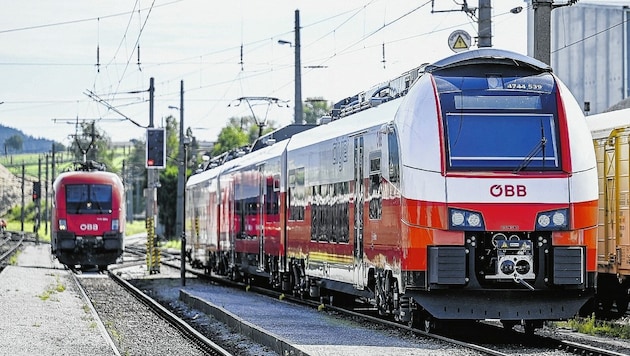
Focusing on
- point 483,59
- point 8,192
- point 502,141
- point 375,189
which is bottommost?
point 375,189

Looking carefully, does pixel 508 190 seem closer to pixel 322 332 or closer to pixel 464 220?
pixel 464 220

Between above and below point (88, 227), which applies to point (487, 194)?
above

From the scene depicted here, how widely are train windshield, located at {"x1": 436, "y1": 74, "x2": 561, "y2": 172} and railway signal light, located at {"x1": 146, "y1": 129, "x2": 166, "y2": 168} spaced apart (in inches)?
998

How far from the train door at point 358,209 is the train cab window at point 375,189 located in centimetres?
66

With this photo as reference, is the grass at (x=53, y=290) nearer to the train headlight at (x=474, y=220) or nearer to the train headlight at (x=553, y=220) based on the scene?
the train headlight at (x=474, y=220)

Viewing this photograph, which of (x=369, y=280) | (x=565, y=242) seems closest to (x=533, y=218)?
(x=565, y=242)

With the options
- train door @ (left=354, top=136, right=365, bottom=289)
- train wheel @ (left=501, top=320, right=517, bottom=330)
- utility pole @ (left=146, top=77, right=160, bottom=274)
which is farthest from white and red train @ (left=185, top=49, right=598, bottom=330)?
utility pole @ (left=146, top=77, right=160, bottom=274)

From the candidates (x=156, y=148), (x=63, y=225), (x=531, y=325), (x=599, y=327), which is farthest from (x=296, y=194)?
(x=63, y=225)

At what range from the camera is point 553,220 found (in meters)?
16.4

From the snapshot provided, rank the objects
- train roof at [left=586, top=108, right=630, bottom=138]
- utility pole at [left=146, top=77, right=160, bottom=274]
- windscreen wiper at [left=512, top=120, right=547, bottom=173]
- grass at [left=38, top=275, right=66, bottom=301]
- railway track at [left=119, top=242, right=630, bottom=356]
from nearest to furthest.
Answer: railway track at [left=119, top=242, right=630, bottom=356] < windscreen wiper at [left=512, top=120, right=547, bottom=173] < train roof at [left=586, top=108, right=630, bottom=138] < grass at [left=38, top=275, right=66, bottom=301] < utility pole at [left=146, top=77, right=160, bottom=274]

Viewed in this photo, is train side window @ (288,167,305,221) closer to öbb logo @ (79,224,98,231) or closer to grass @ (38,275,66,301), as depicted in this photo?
grass @ (38,275,66,301)

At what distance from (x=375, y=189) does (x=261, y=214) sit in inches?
466

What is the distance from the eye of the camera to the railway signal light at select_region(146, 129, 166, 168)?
4134cm

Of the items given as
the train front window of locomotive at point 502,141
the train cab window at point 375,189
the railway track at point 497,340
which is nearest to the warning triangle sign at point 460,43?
the railway track at point 497,340
